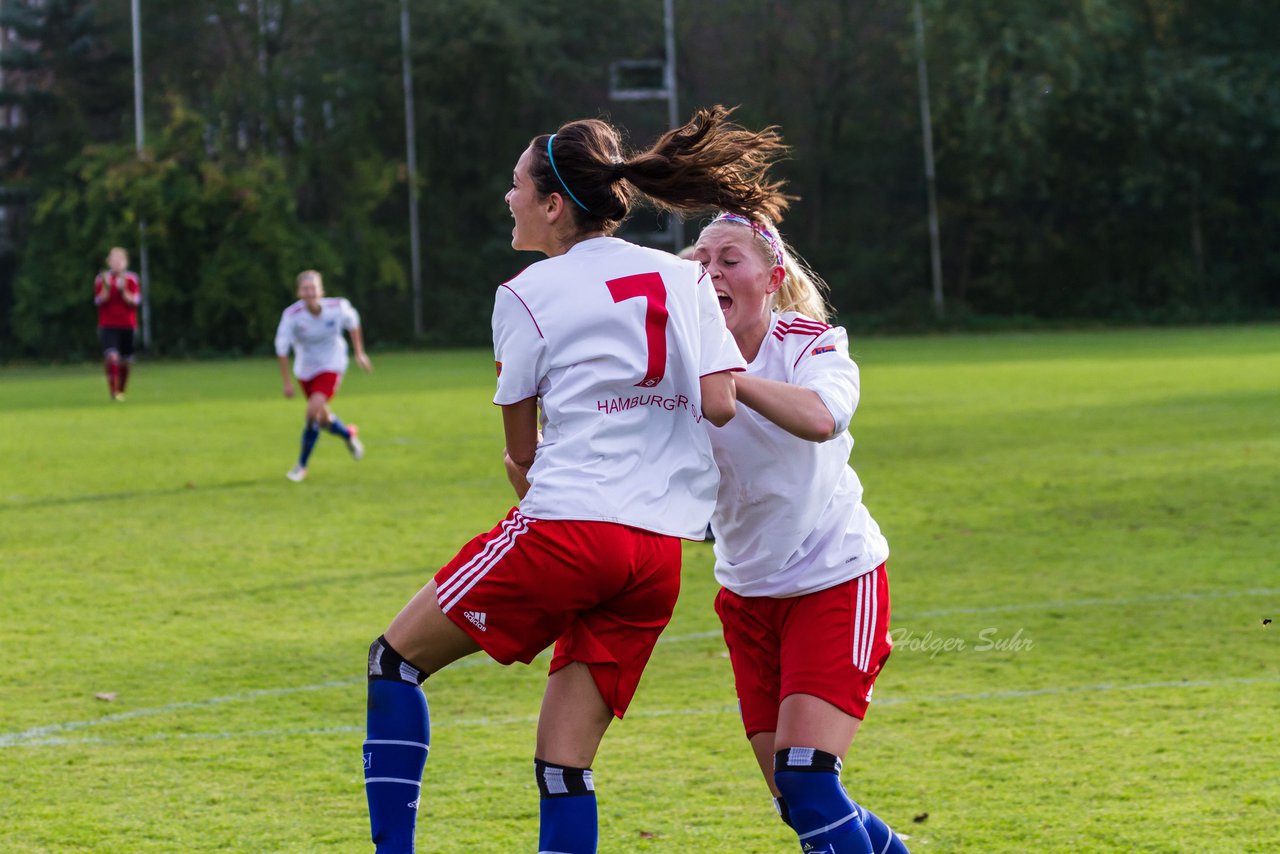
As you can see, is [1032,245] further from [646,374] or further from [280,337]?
[646,374]

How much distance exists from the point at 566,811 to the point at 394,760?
0.37 m

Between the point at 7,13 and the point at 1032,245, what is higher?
the point at 7,13

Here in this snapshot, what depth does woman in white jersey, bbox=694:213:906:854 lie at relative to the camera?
3426mm

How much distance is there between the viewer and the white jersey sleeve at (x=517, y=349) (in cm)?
319

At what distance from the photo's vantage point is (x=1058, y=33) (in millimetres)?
37719

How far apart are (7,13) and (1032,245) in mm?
26430

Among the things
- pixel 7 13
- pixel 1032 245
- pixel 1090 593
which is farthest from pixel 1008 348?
pixel 7 13

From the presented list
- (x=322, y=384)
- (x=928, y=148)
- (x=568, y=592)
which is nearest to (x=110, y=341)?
(x=322, y=384)

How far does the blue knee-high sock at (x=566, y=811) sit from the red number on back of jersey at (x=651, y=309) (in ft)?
2.66

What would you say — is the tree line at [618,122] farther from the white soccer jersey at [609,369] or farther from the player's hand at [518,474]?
the white soccer jersey at [609,369]

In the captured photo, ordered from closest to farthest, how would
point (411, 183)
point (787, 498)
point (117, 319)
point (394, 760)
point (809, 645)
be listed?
point (394, 760)
point (809, 645)
point (787, 498)
point (117, 319)
point (411, 183)

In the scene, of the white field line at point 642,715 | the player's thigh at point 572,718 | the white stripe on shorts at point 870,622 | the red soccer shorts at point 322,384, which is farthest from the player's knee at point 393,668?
the red soccer shorts at point 322,384

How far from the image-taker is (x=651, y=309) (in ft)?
10.5

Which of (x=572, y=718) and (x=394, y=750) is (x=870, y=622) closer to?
(x=572, y=718)
